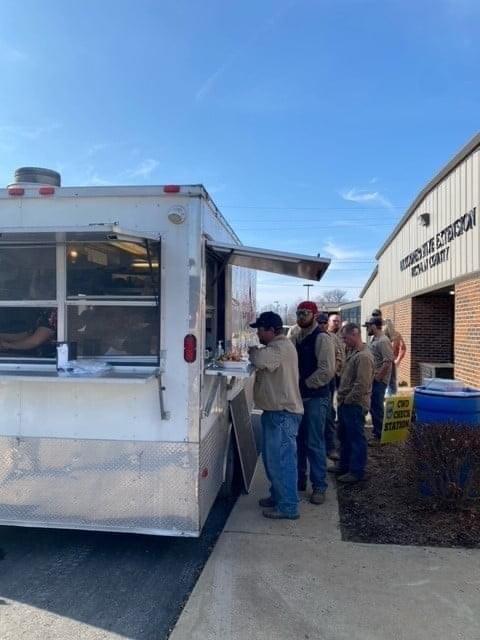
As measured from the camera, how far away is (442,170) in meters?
10.3

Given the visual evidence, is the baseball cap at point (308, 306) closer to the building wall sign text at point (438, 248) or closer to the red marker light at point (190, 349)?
the red marker light at point (190, 349)

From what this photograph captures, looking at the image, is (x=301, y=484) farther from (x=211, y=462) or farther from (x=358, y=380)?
(x=211, y=462)

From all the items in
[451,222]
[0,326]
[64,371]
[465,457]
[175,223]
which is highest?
[451,222]

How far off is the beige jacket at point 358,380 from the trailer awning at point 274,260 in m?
1.09

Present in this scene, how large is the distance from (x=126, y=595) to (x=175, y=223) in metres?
2.49

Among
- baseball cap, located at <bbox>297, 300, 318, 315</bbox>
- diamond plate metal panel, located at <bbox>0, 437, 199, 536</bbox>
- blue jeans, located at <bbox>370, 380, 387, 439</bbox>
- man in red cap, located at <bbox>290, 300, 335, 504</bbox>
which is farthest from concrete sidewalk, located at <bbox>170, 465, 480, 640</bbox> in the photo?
blue jeans, located at <bbox>370, 380, 387, 439</bbox>

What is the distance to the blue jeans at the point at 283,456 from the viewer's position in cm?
467

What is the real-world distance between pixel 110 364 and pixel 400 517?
9.42 feet

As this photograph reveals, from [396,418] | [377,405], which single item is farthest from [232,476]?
[377,405]

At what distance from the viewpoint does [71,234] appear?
11.8ft

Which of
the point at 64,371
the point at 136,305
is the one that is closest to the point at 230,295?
the point at 136,305

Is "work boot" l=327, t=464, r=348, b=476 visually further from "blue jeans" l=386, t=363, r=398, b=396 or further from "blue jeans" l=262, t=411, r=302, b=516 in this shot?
"blue jeans" l=386, t=363, r=398, b=396

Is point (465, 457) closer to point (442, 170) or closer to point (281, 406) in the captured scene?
point (281, 406)

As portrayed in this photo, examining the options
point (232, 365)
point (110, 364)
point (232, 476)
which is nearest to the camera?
point (110, 364)
